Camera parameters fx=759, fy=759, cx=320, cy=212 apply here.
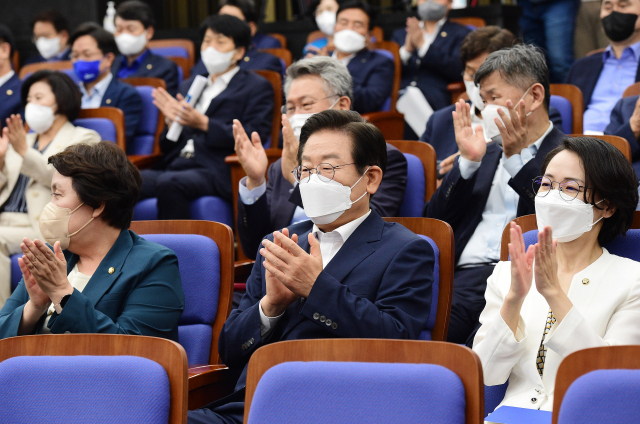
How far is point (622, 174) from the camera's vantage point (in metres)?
1.88

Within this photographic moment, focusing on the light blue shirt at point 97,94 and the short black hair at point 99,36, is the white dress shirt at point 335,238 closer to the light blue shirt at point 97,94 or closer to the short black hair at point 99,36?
the light blue shirt at point 97,94

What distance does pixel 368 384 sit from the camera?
4.53ft

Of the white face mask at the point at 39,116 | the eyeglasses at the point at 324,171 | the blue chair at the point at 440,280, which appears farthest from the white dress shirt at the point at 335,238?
the white face mask at the point at 39,116

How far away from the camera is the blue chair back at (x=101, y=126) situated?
158 inches

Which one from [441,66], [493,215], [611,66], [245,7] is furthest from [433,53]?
[493,215]

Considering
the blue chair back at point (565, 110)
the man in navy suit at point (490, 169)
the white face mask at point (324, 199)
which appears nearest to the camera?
the white face mask at point (324, 199)

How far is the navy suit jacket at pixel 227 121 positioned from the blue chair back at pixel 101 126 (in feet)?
1.17

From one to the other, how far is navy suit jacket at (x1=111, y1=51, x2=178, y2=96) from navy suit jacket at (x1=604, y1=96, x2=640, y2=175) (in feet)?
10.6

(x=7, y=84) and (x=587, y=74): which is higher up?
(x=587, y=74)

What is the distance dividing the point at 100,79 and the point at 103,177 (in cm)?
290

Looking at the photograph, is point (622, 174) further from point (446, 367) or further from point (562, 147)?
point (446, 367)

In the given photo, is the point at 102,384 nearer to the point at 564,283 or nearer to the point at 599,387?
the point at 599,387

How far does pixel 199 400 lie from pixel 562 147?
1144 mm

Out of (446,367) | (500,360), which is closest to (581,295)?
(500,360)
